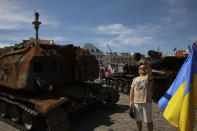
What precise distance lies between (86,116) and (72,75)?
6.10 feet

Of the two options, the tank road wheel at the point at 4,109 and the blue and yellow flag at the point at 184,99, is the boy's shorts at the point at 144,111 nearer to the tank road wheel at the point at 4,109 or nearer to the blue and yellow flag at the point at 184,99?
the blue and yellow flag at the point at 184,99

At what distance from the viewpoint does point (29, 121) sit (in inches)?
208

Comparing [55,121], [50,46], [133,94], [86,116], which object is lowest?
[86,116]

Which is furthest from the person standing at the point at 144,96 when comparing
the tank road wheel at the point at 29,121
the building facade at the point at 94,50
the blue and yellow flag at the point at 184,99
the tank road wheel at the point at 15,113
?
the building facade at the point at 94,50

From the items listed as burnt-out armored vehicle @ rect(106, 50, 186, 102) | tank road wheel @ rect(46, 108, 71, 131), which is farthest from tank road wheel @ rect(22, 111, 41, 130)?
burnt-out armored vehicle @ rect(106, 50, 186, 102)

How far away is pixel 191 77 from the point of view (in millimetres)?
4164

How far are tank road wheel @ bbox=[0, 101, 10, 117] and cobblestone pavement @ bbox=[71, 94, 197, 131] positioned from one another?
246 centimetres

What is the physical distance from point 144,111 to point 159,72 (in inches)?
253

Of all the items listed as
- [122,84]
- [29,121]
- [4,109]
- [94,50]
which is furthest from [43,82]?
[94,50]

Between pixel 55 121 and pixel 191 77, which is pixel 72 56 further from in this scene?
pixel 191 77

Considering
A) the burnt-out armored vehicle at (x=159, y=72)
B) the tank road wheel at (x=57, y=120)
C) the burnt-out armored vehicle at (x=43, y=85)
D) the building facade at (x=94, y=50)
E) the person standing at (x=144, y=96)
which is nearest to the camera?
the person standing at (x=144, y=96)

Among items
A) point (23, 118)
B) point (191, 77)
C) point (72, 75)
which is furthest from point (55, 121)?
point (191, 77)

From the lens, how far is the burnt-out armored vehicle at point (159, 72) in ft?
32.0

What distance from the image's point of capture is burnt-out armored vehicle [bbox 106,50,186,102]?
9.77 m
